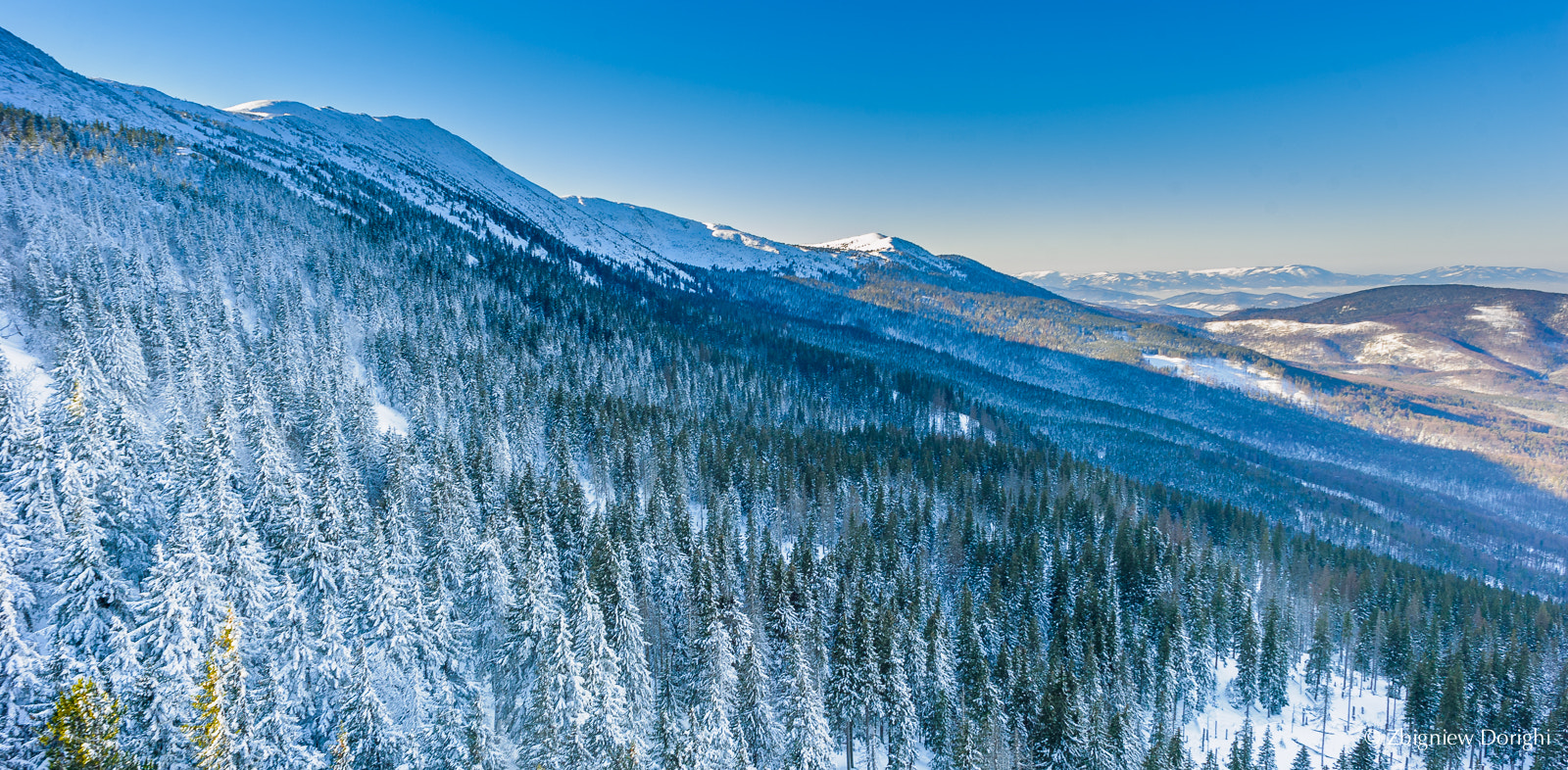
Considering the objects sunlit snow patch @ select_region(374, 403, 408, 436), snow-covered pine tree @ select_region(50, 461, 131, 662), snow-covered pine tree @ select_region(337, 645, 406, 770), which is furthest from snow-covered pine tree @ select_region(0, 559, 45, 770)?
sunlit snow patch @ select_region(374, 403, 408, 436)

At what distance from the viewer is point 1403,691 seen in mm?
67375

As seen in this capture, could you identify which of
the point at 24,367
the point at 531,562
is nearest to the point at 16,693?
the point at 531,562

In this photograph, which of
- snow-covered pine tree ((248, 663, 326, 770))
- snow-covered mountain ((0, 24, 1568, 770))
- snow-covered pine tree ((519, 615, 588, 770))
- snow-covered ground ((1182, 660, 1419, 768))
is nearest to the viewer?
snow-covered pine tree ((248, 663, 326, 770))

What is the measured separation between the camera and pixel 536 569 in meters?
38.5

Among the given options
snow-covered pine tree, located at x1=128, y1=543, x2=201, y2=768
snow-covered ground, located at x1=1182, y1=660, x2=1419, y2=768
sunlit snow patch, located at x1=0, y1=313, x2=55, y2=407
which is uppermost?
sunlit snow patch, located at x1=0, y1=313, x2=55, y2=407

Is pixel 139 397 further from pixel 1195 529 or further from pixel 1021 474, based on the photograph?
pixel 1195 529

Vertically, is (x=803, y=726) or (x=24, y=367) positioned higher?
(x=24, y=367)

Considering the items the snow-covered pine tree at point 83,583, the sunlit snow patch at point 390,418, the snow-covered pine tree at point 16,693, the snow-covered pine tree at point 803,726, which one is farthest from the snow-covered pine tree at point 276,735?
the sunlit snow patch at point 390,418

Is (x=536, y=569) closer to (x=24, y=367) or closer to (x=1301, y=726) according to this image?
(x=24, y=367)

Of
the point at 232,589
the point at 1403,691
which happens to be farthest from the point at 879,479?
the point at 232,589

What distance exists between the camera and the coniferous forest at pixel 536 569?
27344 mm

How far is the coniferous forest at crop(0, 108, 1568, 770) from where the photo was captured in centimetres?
2734

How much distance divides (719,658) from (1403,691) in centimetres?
8537

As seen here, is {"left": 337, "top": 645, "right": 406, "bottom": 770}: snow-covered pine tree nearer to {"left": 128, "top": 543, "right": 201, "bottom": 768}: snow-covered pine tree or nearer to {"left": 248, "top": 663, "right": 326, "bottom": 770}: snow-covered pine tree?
{"left": 248, "top": 663, "right": 326, "bottom": 770}: snow-covered pine tree
